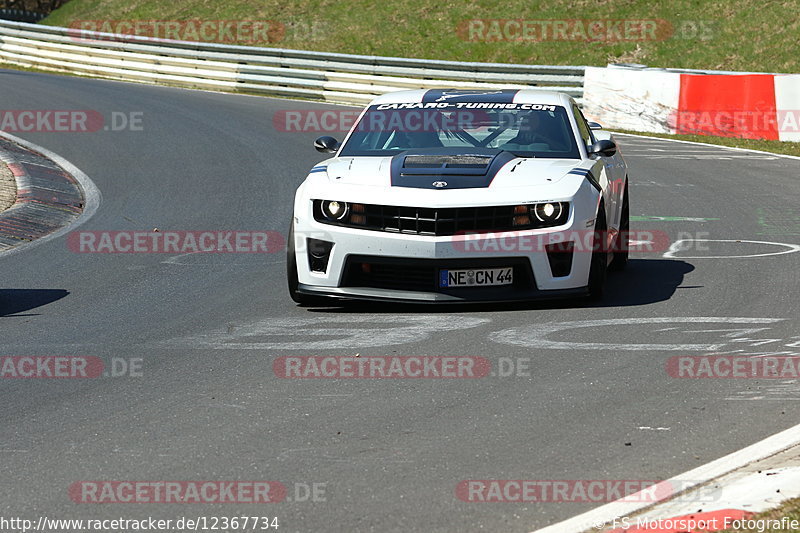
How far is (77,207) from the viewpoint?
45.2ft

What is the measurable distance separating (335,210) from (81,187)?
7880 mm

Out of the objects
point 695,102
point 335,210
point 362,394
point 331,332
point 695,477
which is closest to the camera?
point 695,477

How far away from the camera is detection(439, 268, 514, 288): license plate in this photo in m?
7.87

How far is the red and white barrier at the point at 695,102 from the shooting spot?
20266 millimetres

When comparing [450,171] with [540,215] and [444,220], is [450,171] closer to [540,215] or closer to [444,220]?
[444,220]

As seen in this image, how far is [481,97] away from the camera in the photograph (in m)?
9.45

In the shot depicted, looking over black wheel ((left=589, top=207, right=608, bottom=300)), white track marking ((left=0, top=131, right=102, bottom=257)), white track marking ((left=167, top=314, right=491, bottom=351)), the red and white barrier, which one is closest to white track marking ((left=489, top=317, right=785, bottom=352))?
white track marking ((left=167, top=314, right=491, bottom=351))

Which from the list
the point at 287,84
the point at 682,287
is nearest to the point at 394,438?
the point at 682,287

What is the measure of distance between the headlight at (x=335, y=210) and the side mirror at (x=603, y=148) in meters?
2.02

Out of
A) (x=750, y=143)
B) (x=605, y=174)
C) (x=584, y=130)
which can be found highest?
(x=584, y=130)

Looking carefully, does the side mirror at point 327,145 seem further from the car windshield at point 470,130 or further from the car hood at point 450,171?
the car hood at point 450,171

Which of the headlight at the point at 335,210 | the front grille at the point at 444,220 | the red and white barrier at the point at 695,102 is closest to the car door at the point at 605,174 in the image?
the front grille at the point at 444,220

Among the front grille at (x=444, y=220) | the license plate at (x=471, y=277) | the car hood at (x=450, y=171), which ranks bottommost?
the license plate at (x=471, y=277)

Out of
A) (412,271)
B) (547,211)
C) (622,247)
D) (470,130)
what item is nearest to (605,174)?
(622,247)
